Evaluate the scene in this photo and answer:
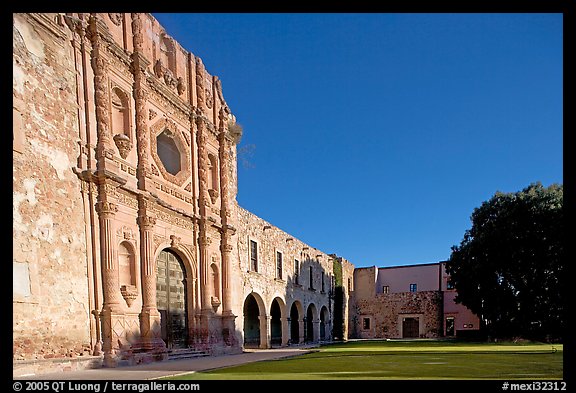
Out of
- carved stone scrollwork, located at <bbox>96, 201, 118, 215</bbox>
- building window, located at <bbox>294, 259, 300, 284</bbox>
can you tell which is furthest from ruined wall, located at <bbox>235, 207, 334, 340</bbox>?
carved stone scrollwork, located at <bbox>96, 201, 118, 215</bbox>

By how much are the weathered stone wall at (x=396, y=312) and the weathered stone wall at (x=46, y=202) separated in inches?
1340

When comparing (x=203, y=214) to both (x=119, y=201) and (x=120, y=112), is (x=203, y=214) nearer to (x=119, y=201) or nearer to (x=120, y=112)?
(x=119, y=201)

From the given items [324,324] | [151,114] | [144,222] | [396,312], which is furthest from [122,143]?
[396,312]

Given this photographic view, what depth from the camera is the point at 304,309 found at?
2877 cm

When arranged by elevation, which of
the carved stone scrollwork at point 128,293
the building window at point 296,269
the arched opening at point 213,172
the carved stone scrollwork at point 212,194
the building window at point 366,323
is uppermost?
the arched opening at point 213,172

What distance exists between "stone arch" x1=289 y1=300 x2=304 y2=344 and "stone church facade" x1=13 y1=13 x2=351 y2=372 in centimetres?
857

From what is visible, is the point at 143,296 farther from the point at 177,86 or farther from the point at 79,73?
the point at 177,86

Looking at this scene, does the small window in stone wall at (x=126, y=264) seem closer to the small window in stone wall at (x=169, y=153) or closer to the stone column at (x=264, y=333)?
the small window in stone wall at (x=169, y=153)

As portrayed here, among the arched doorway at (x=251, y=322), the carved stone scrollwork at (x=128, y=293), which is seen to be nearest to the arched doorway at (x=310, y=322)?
the arched doorway at (x=251, y=322)

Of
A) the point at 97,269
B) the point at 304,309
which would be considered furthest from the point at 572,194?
the point at 304,309

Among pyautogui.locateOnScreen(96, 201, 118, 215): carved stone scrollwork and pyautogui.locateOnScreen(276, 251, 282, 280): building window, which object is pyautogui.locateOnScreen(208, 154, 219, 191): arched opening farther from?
pyautogui.locateOnScreen(276, 251, 282, 280): building window

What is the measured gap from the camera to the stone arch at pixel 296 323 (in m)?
27.8
